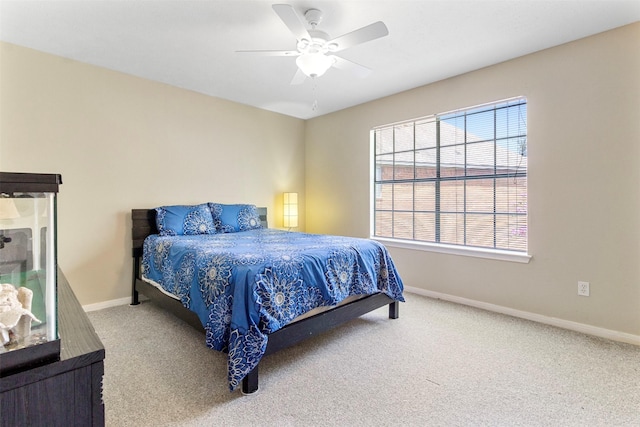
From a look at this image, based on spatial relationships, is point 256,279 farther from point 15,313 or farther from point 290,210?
point 290,210

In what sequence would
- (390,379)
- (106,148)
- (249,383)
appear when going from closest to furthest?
(249,383)
(390,379)
(106,148)

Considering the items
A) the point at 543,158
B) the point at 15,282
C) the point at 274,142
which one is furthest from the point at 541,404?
the point at 274,142

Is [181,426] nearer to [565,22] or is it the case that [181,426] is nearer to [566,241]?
[566,241]

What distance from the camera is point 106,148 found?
3275 millimetres

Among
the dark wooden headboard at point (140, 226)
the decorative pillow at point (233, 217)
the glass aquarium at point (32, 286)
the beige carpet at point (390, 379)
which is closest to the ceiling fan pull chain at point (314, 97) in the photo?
the decorative pillow at point (233, 217)

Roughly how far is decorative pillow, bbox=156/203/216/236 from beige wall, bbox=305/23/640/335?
268 cm

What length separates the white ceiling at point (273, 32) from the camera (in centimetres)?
222

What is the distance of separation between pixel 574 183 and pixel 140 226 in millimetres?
4201

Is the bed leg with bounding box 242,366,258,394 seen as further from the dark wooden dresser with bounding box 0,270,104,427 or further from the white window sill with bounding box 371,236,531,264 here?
the white window sill with bounding box 371,236,531,264

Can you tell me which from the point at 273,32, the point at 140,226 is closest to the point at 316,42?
the point at 273,32

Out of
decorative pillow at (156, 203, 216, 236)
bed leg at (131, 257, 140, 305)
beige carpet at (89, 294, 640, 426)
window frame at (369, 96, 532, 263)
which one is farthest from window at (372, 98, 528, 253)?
bed leg at (131, 257, 140, 305)

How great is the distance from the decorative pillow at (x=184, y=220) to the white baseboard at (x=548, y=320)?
265cm

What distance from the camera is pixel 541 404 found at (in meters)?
1.73

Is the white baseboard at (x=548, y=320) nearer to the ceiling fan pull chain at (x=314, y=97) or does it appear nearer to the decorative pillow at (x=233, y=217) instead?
the decorative pillow at (x=233, y=217)
